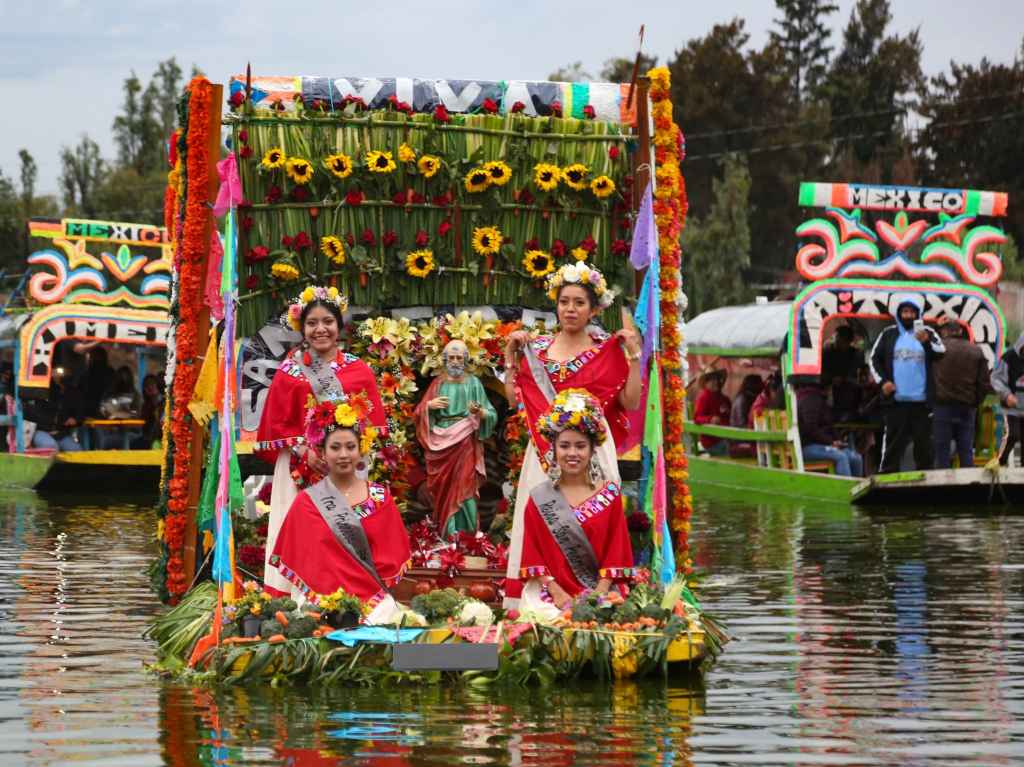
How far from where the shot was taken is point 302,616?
10641 mm

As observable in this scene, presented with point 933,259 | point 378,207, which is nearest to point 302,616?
point 378,207

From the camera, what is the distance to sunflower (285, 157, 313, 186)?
1308 centimetres

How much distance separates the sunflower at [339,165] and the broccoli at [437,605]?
131 inches

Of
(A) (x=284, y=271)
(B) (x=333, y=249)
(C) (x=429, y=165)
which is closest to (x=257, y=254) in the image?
(A) (x=284, y=271)

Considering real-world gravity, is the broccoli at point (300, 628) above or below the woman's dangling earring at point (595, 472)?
below

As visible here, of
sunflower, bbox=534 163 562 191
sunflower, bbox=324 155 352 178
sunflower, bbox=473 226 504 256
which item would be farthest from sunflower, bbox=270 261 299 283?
sunflower, bbox=534 163 562 191

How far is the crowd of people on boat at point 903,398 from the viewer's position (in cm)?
2220

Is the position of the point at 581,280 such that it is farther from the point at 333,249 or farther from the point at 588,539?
the point at 333,249

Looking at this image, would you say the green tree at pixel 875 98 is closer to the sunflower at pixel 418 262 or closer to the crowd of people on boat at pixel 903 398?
the crowd of people on boat at pixel 903 398

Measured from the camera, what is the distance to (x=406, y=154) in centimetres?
1333

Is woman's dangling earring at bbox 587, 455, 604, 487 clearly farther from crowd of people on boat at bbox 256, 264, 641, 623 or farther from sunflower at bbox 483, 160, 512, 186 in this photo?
sunflower at bbox 483, 160, 512, 186

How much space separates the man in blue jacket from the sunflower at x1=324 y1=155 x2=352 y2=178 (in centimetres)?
1054

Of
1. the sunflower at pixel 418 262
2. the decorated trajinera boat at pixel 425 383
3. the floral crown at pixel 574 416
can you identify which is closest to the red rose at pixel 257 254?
the decorated trajinera boat at pixel 425 383

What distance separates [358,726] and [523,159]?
5244mm
